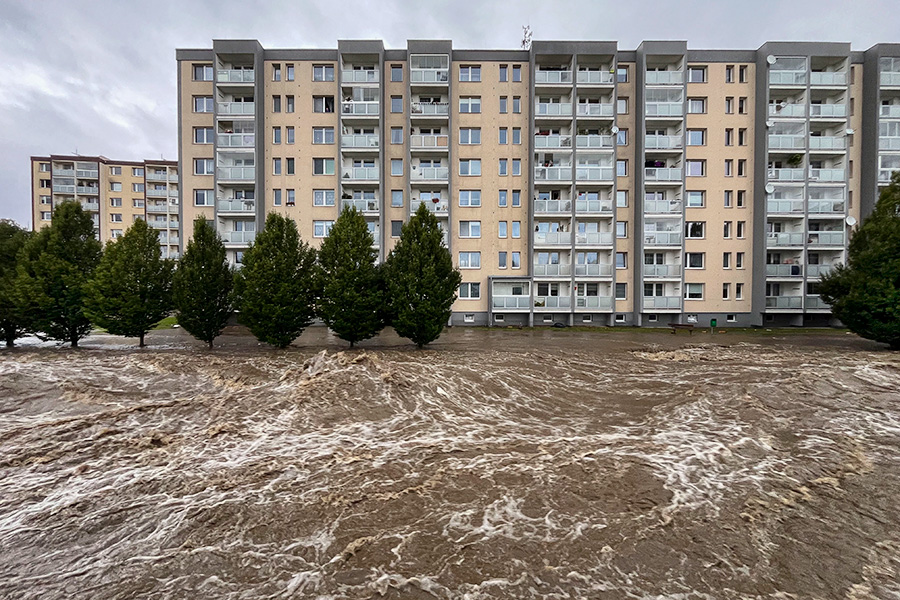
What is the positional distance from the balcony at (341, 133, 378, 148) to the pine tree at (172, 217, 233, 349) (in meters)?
16.7

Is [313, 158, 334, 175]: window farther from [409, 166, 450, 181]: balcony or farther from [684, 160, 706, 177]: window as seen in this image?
[684, 160, 706, 177]: window

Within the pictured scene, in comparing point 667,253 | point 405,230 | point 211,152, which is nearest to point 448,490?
point 405,230

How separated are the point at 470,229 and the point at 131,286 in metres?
25.1

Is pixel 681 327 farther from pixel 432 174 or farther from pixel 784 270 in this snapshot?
pixel 432 174

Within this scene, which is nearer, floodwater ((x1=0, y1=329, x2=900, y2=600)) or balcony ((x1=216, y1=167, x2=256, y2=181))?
floodwater ((x1=0, y1=329, x2=900, y2=600))

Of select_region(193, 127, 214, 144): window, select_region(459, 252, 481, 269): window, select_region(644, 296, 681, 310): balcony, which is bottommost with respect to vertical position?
select_region(644, 296, 681, 310): balcony

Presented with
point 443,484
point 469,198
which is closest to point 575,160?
point 469,198

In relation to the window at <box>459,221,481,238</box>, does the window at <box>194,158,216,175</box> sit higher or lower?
higher

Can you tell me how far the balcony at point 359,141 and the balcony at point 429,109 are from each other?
4189 millimetres

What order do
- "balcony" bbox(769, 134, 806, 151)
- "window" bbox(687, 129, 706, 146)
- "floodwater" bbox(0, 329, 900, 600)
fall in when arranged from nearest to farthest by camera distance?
"floodwater" bbox(0, 329, 900, 600), "balcony" bbox(769, 134, 806, 151), "window" bbox(687, 129, 706, 146)

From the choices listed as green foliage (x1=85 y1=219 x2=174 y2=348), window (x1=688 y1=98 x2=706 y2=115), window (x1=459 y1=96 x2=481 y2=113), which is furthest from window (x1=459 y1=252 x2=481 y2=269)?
window (x1=688 y1=98 x2=706 y2=115)

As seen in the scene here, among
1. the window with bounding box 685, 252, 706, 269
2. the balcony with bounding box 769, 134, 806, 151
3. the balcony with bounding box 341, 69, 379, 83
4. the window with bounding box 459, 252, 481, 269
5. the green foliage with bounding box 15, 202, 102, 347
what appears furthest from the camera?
the window with bounding box 459, 252, 481, 269

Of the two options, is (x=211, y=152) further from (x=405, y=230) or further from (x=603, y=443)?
(x=603, y=443)

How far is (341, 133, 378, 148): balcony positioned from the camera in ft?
120
